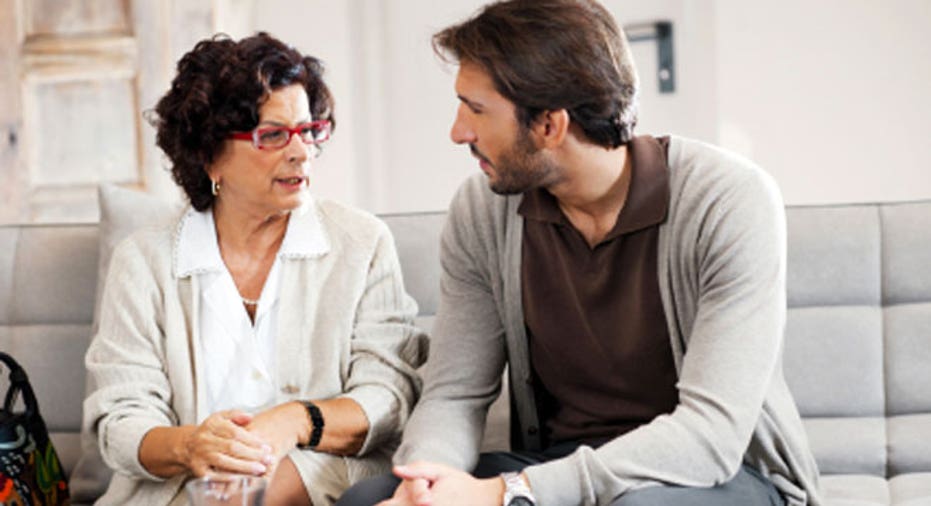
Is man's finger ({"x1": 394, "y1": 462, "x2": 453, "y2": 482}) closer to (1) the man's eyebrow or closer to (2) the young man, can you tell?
(2) the young man

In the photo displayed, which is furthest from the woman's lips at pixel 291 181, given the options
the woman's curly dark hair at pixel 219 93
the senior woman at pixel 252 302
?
the woman's curly dark hair at pixel 219 93

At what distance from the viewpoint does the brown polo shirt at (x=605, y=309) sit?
6.01 ft

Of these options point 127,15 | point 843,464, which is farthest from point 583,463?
point 127,15

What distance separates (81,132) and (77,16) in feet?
1.26

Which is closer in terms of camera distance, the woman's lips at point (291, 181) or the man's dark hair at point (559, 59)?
the man's dark hair at point (559, 59)

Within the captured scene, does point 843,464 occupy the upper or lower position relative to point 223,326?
lower

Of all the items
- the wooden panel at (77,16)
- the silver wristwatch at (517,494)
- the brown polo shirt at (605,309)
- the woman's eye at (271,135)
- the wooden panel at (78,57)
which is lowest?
the silver wristwatch at (517,494)

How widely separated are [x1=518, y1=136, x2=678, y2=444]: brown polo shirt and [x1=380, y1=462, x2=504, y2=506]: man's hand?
27cm

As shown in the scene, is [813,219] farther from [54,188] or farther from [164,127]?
[54,188]

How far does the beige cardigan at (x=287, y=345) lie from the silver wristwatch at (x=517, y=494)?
1.43 ft

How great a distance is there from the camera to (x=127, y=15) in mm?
4156

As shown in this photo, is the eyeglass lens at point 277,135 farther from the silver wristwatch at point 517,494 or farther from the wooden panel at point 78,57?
the wooden panel at point 78,57

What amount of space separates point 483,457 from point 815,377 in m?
0.67

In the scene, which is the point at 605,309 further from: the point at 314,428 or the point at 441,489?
the point at 314,428
